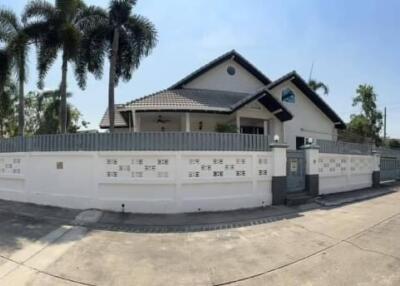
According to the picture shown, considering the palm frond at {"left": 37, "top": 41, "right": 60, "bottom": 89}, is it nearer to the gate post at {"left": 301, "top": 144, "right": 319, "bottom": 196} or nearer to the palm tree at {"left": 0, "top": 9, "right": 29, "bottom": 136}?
the palm tree at {"left": 0, "top": 9, "right": 29, "bottom": 136}

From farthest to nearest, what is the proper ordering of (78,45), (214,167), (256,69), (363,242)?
(256,69) → (78,45) → (214,167) → (363,242)

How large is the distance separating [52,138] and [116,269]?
5444 millimetres

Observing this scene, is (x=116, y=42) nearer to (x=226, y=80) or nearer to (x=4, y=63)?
(x=4, y=63)

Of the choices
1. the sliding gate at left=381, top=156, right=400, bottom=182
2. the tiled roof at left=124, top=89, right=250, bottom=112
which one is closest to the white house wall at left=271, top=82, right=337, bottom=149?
the tiled roof at left=124, top=89, right=250, bottom=112

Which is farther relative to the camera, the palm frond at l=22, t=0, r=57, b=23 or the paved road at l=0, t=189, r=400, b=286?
the palm frond at l=22, t=0, r=57, b=23

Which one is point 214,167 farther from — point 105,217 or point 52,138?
point 52,138

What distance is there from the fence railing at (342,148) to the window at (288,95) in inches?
176

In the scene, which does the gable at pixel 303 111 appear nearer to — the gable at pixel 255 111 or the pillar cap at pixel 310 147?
the gable at pixel 255 111

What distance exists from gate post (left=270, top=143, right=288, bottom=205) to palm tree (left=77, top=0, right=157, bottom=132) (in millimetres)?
8246

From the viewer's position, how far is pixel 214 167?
8930 millimetres

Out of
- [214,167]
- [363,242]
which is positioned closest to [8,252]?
[214,167]

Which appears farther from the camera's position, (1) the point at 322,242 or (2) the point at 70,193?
(2) the point at 70,193

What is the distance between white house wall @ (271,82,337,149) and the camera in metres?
17.7

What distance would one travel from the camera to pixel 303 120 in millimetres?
18344
